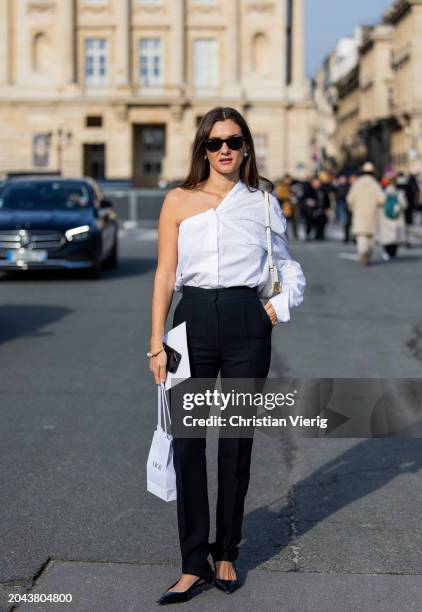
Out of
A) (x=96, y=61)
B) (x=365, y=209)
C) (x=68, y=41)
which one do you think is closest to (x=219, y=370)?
(x=365, y=209)

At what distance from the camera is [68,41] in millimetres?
76188

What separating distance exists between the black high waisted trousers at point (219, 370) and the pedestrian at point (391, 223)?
2078 centimetres

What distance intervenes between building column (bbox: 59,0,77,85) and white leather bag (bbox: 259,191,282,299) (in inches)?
2868

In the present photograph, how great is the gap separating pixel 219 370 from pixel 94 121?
242 ft

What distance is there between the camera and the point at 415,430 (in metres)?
8.14

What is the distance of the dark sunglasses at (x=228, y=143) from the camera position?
15.4 feet

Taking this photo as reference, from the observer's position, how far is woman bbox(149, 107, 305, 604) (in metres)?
4.69

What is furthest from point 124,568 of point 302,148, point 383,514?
point 302,148

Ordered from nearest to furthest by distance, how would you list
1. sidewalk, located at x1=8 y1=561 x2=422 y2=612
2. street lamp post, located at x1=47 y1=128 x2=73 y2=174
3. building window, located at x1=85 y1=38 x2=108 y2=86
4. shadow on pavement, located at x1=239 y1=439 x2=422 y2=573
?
sidewalk, located at x1=8 y1=561 x2=422 y2=612 → shadow on pavement, located at x1=239 y1=439 x2=422 y2=573 → street lamp post, located at x1=47 y1=128 x2=73 y2=174 → building window, located at x1=85 y1=38 x2=108 y2=86

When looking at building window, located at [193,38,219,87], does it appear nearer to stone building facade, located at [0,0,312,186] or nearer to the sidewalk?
stone building facade, located at [0,0,312,186]

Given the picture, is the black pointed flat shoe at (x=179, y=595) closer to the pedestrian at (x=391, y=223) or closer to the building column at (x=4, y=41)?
the pedestrian at (x=391, y=223)

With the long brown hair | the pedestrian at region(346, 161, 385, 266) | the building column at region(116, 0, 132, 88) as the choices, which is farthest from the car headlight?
the building column at region(116, 0, 132, 88)

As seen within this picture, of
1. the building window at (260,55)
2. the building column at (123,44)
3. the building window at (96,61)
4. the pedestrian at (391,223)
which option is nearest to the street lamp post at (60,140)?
the building window at (96,61)

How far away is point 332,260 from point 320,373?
15463 millimetres
